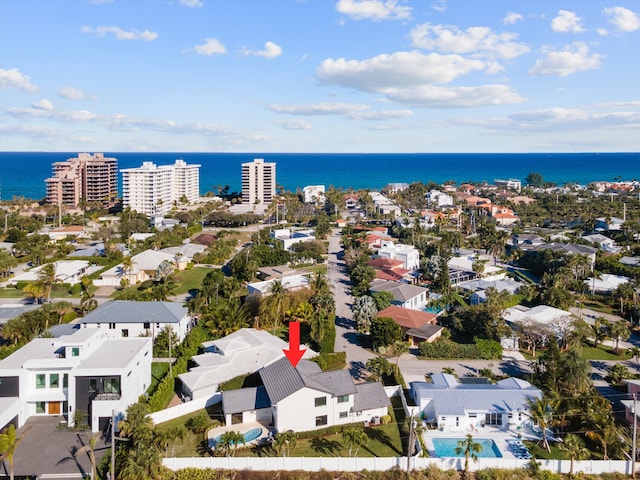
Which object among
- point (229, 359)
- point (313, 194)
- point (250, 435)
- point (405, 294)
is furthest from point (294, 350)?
point (313, 194)

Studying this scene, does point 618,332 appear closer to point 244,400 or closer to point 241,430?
point 244,400

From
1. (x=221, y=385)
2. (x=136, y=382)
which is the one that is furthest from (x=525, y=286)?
(x=136, y=382)

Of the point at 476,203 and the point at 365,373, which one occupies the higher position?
the point at 476,203

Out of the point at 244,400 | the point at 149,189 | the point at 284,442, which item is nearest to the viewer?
the point at 284,442

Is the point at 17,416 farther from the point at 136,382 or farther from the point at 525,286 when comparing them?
the point at 525,286

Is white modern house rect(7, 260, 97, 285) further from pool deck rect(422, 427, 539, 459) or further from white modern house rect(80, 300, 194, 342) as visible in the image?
pool deck rect(422, 427, 539, 459)

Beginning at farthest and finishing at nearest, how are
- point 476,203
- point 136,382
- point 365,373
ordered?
1. point 476,203
2. point 365,373
3. point 136,382

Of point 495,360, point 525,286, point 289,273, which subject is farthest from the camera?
point 289,273
